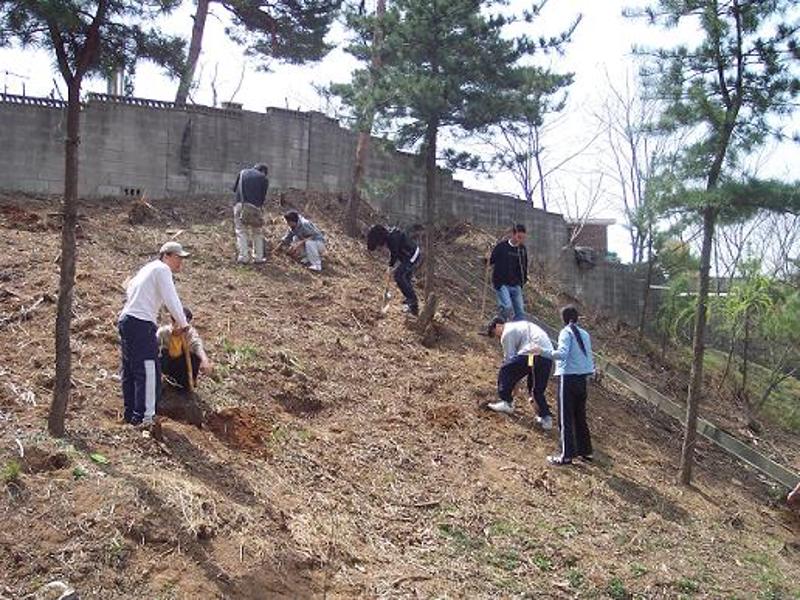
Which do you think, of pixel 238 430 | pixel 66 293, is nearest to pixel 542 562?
pixel 238 430

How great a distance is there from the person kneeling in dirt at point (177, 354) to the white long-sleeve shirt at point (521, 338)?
11.6 feet

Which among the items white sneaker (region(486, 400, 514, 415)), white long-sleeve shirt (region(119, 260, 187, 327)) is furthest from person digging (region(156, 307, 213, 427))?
white sneaker (region(486, 400, 514, 415))

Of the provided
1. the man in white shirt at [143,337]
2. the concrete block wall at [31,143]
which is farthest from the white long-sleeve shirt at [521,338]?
the concrete block wall at [31,143]

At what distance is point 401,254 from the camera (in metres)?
11.9

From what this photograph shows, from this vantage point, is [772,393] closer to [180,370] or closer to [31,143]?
[180,370]

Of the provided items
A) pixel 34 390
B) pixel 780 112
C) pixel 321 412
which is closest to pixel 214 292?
pixel 321 412

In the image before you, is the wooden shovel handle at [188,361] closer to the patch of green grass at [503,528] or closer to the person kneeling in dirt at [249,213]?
the patch of green grass at [503,528]

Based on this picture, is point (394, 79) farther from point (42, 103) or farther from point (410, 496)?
point (410, 496)

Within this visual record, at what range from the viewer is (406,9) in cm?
1262

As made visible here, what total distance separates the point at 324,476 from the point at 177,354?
64.5 inches

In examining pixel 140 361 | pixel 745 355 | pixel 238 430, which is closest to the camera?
pixel 140 361

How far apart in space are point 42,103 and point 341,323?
21.9 ft

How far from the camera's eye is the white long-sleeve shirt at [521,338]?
31.2 ft

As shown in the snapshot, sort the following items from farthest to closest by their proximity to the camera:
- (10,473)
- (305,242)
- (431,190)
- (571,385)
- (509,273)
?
(305,242), (431,190), (509,273), (571,385), (10,473)
